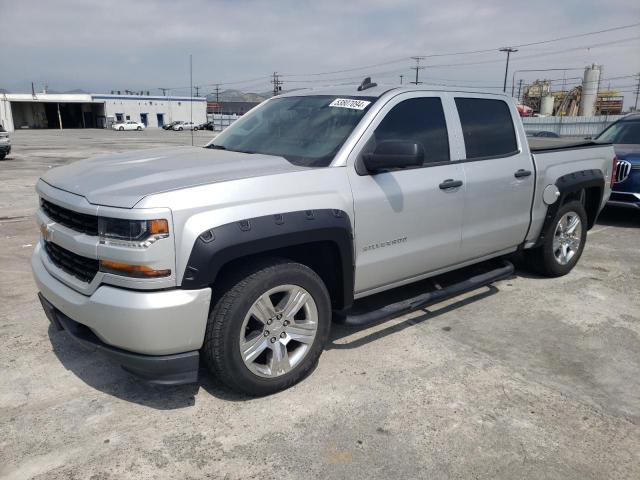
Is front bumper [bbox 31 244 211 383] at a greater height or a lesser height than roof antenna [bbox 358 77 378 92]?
lesser

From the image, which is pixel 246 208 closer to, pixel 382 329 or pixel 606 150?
pixel 382 329

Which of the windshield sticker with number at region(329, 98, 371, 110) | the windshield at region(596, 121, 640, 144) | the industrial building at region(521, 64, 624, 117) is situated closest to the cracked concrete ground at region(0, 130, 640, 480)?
the windshield sticker with number at region(329, 98, 371, 110)

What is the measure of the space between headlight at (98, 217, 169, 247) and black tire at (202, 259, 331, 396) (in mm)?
515

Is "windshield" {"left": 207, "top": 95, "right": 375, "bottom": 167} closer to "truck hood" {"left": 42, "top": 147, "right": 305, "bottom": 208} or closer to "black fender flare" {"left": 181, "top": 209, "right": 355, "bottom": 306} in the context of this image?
"truck hood" {"left": 42, "top": 147, "right": 305, "bottom": 208}

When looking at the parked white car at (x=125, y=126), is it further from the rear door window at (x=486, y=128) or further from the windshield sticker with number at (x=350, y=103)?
the windshield sticker with number at (x=350, y=103)

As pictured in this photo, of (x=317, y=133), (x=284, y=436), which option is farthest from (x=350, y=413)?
(x=317, y=133)

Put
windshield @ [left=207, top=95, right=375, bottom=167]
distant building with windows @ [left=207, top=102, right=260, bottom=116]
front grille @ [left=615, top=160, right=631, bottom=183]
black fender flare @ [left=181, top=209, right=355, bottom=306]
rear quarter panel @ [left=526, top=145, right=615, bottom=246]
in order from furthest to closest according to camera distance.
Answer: distant building with windows @ [left=207, top=102, right=260, bottom=116]
front grille @ [left=615, top=160, right=631, bottom=183]
rear quarter panel @ [left=526, top=145, right=615, bottom=246]
windshield @ [left=207, top=95, right=375, bottom=167]
black fender flare @ [left=181, top=209, right=355, bottom=306]

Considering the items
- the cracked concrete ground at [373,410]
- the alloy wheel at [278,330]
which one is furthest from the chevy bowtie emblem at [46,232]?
the alloy wheel at [278,330]

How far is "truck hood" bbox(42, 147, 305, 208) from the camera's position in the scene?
2784 millimetres

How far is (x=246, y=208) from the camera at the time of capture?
2.90m

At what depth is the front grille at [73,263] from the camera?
2871 mm

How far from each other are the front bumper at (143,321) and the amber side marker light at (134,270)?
0.09 metres

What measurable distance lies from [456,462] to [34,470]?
2.07m

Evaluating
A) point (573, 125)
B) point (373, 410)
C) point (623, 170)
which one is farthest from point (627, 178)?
point (573, 125)
